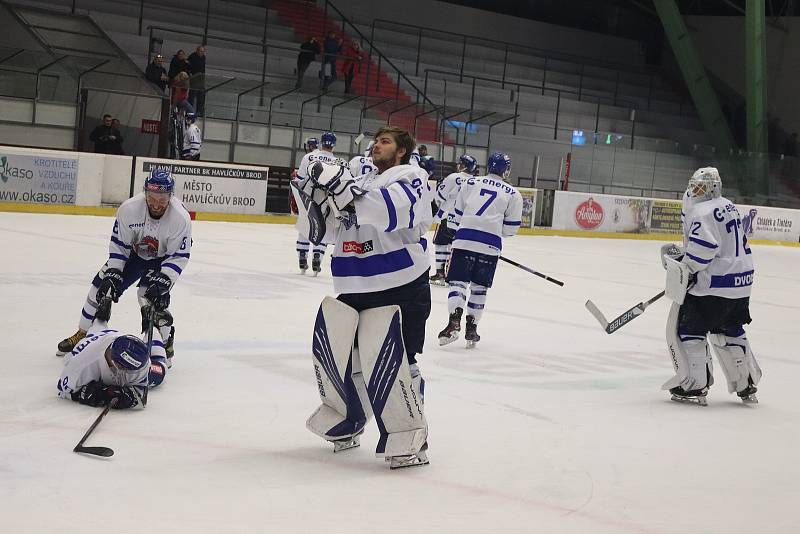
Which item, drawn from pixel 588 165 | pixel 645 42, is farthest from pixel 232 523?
pixel 645 42

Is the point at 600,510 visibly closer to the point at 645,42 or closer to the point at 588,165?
the point at 588,165

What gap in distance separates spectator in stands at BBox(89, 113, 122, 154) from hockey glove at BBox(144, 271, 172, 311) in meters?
11.7

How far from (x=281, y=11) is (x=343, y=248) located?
2275 cm

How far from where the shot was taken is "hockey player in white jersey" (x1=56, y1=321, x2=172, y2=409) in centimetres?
508

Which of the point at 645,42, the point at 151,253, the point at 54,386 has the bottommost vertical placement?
the point at 54,386

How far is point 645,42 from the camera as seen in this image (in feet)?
112

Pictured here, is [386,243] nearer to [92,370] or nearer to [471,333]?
[92,370]

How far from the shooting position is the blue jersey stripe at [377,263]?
4.54 metres

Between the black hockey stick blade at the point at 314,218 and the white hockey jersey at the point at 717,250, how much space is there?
262cm

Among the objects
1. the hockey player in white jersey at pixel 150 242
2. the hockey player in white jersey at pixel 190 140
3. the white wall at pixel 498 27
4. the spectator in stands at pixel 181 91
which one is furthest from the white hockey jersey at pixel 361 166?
the white wall at pixel 498 27

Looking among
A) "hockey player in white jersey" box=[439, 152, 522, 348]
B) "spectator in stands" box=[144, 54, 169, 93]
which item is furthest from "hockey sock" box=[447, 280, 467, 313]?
"spectator in stands" box=[144, 54, 169, 93]

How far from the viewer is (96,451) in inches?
168

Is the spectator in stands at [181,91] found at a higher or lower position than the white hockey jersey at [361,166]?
higher

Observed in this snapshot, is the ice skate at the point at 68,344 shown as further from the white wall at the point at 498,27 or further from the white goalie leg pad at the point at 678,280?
the white wall at the point at 498,27
